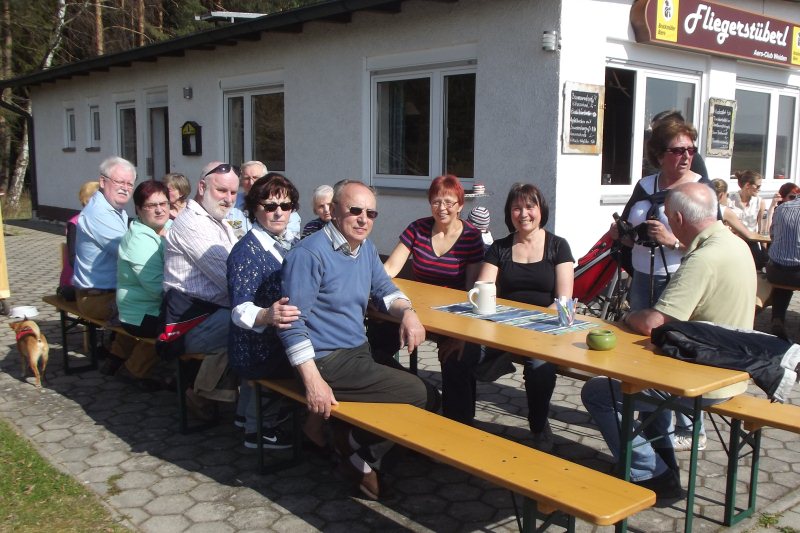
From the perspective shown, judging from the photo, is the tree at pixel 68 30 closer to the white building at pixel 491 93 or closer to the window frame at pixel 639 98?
the white building at pixel 491 93

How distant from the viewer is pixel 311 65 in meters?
9.58

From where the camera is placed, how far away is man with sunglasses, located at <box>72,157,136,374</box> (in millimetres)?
5238

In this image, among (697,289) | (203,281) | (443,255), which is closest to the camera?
(697,289)

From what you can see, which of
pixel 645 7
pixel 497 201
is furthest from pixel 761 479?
pixel 645 7

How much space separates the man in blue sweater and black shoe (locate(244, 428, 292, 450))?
67 cm

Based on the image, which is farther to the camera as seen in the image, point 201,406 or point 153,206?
point 153,206

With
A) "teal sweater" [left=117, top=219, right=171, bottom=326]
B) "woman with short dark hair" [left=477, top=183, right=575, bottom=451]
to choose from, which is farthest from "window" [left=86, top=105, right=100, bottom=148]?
"woman with short dark hair" [left=477, top=183, right=575, bottom=451]

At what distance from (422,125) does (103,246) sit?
14.3 feet

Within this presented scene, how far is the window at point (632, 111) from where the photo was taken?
800cm

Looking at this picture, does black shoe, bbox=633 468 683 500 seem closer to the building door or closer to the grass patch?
the grass patch

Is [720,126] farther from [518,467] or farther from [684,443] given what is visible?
[518,467]

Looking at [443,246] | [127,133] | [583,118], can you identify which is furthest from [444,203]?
[127,133]

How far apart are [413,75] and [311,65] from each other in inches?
68.8

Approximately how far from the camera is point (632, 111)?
8062mm
